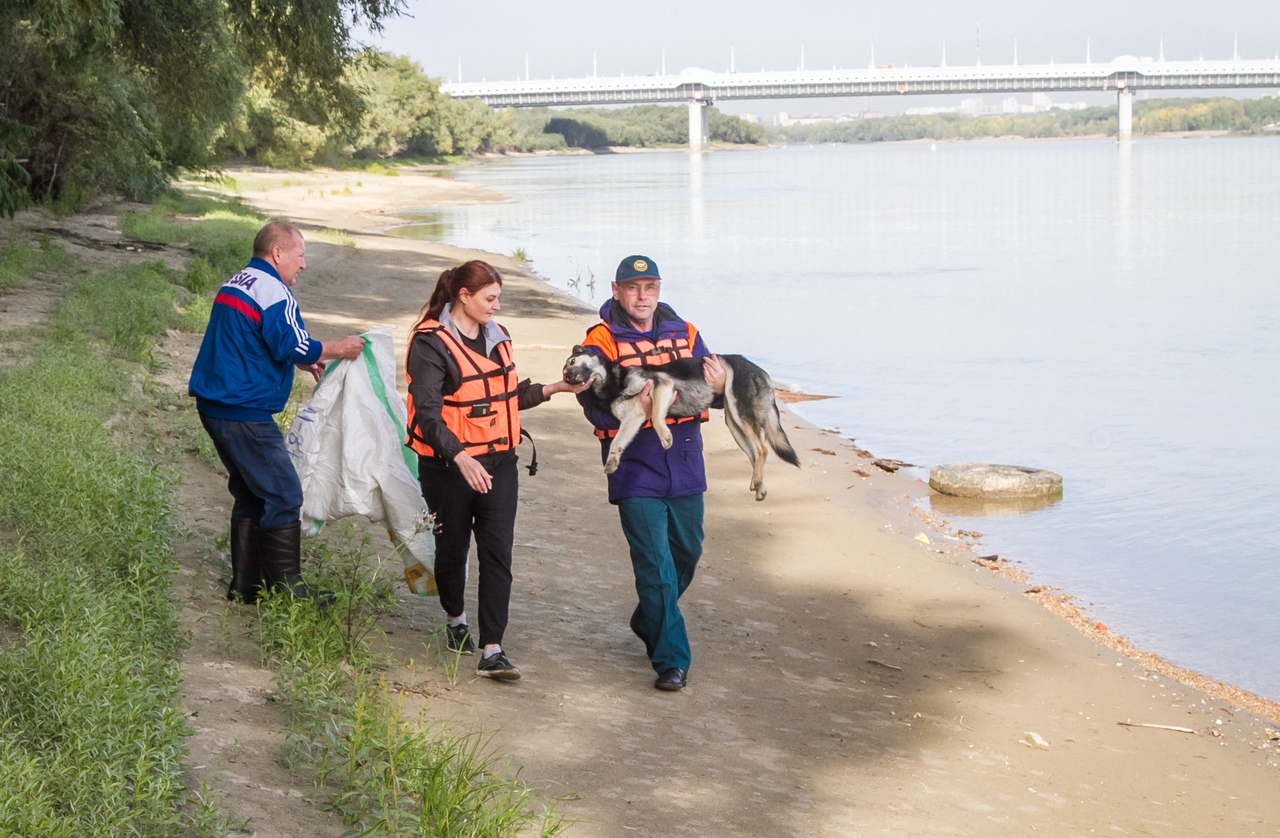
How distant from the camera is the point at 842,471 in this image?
13164mm

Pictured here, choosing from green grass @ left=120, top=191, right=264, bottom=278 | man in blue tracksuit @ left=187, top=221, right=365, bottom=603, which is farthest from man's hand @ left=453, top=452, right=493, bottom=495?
green grass @ left=120, top=191, right=264, bottom=278

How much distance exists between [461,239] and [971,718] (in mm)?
37577

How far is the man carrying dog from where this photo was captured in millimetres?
5953

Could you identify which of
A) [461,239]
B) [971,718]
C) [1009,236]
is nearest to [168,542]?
[971,718]

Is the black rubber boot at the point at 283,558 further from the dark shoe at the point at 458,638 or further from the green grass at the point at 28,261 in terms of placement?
the green grass at the point at 28,261

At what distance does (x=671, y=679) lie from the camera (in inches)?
250

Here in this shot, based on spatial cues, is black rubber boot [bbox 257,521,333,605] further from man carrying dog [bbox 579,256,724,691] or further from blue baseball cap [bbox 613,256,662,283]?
blue baseball cap [bbox 613,256,662,283]

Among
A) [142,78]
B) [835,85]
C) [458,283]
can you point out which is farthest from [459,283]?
[835,85]

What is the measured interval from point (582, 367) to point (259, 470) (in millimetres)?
1530

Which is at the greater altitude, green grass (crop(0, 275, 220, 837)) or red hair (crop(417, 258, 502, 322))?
red hair (crop(417, 258, 502, 322))

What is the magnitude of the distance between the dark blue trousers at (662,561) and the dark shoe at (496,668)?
0.71m

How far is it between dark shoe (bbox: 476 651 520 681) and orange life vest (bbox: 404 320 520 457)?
98cm

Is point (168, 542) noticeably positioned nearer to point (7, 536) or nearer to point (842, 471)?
point (7, 536)

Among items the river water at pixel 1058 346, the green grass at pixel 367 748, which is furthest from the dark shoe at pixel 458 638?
the river water at pixel 1058 346
